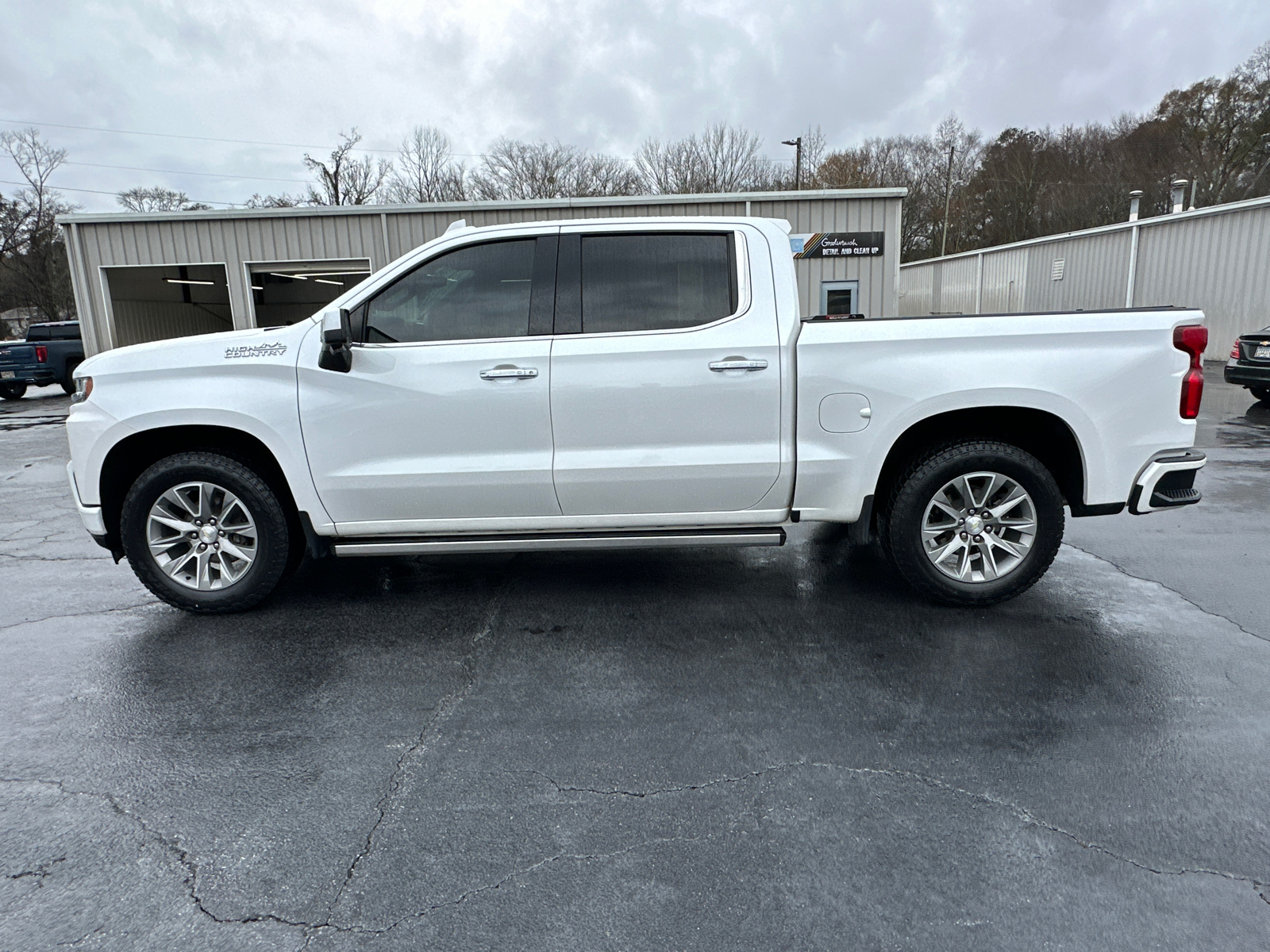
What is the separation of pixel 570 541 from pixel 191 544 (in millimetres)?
2093

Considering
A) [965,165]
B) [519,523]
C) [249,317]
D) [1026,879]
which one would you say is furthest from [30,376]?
[965,165]

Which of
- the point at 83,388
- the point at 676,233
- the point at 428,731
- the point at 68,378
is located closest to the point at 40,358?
the point at 68,378

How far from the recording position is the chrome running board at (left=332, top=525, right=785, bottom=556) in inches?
166

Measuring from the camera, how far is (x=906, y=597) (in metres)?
4.59

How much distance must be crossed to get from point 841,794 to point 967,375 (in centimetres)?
226

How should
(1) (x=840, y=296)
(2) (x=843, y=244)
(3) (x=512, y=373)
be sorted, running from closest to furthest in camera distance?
(3) (x=512, y=373) → (2) (x=843, y=244) → (1) (x=840, y=296)

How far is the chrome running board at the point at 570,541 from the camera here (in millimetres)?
4211

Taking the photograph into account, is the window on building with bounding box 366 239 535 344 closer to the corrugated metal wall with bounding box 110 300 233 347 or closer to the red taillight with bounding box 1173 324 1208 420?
the red taillight with bounding box 1173 324 1208 420

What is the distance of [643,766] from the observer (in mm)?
2904

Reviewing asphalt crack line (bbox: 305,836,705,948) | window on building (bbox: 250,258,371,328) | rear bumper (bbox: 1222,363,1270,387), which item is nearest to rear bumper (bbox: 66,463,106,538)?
asphalt crack line (bbox: 305,836,705,948)

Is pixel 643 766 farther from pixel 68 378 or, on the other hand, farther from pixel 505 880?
pixel 68 378

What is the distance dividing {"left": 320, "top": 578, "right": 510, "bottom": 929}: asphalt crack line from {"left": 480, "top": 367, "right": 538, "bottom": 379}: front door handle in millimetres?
1311

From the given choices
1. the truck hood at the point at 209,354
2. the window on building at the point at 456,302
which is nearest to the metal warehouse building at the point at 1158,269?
the window on building at the point at 456,302

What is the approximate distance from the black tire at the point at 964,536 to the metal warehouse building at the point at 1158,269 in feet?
39.9
